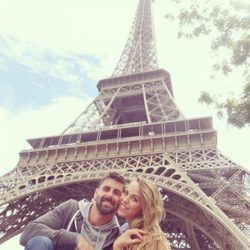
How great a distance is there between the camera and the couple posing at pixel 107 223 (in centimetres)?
257

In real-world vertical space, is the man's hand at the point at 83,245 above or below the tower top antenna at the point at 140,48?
below

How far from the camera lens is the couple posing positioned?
2.57 meters

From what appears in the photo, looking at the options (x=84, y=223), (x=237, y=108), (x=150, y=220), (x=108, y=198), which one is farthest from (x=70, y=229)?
(x=237, y=108)

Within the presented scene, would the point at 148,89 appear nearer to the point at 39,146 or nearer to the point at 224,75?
the point at 39,146

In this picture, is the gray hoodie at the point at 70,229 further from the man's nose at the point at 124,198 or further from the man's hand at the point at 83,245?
the man's nose at the point at 124,198

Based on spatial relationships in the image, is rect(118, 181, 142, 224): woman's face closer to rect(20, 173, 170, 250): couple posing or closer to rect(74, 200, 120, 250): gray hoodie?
rect(20, 173, 170, 250): couple posing

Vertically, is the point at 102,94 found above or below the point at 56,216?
above

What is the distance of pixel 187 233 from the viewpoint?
55.6 feet

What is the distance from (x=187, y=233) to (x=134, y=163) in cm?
473

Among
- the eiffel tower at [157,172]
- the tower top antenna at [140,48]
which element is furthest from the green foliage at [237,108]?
the tower top antenna at [140,48]

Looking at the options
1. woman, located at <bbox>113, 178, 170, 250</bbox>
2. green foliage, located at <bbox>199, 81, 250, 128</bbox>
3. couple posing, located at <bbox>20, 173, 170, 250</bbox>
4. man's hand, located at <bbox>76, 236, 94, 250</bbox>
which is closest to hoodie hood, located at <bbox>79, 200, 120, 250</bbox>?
couple posing, located at <bbox>20, 173, 170, 250</bbox>

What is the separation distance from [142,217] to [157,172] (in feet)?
42.7

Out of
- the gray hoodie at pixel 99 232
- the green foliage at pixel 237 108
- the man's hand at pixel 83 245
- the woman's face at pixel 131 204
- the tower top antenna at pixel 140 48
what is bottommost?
the man's hand at pixel 83 245

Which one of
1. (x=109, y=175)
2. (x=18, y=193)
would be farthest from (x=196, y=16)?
(x=18, y=193)
